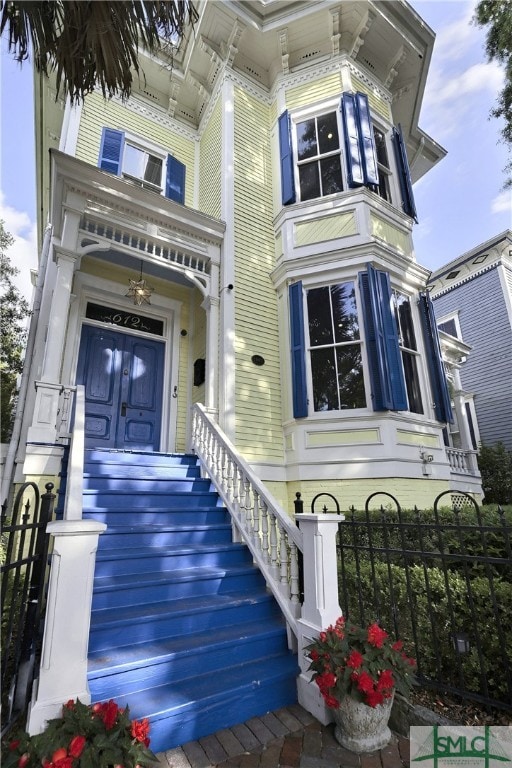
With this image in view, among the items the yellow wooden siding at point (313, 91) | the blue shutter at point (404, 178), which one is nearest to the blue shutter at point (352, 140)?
the yellow wooden siding at point (313, 91)

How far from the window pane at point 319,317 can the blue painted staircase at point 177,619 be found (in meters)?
3.42

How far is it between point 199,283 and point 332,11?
19.5 ft

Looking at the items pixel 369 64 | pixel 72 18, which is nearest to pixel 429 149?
pixel 369 64

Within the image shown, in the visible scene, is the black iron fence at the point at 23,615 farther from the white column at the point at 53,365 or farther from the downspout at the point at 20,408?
the white column at the point at 53,365

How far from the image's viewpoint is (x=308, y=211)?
724 centimetres

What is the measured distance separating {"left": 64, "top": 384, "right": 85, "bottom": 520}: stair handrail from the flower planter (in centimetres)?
241

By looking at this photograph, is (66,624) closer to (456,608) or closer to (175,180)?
(456,608)

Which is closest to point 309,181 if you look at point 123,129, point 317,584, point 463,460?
point 123,129

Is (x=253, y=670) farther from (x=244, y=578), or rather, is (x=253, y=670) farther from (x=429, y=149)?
(x=429, y=149)

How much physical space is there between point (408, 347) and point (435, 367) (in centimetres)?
62

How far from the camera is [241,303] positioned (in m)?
6.89

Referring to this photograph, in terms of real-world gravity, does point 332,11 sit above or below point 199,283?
above

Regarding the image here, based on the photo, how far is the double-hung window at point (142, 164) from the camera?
7.72m

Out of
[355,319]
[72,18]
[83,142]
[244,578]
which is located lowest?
[244,578]
